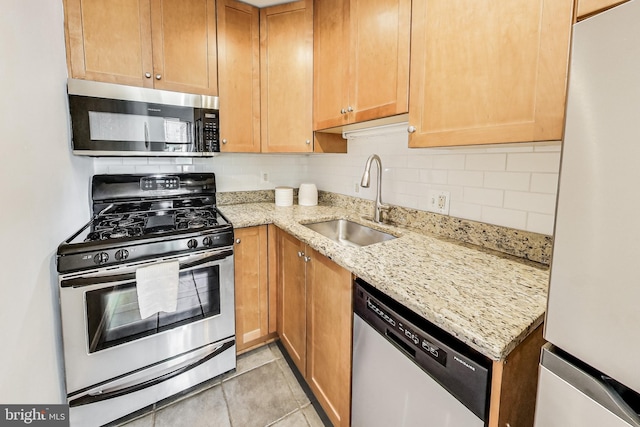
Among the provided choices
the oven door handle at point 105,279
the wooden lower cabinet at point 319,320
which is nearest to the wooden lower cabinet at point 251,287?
the wooden lower cabinet at point 319,320

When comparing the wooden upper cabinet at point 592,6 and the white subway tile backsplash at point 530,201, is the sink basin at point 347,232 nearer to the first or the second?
the white subway tile backsplash at point 530,201

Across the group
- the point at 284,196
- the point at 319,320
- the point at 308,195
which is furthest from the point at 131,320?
the point at 308,195

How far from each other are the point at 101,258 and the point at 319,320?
1042mm

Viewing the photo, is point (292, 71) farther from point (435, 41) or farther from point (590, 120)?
point (590, 120)

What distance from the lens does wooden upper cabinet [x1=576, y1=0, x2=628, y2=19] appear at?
57cm

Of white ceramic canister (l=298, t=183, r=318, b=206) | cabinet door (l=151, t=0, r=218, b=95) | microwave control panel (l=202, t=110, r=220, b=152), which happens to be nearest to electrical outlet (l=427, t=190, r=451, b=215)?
white ceramic canister (l=298, t=183, r=318, b=206)

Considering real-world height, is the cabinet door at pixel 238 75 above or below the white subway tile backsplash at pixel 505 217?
above

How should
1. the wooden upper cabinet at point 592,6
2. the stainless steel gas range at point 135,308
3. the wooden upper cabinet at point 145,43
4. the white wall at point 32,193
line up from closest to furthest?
the wooden upper cabinet at point 592,6 < the white wall at point 32,193 < the stainless steel gas range at point 135,308 < the wooden upper cabinet at point 145,43

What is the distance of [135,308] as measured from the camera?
137 centimetres

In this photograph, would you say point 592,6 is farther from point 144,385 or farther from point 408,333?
point 144,385

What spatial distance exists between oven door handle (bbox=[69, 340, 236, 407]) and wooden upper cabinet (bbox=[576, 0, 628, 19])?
1.98m

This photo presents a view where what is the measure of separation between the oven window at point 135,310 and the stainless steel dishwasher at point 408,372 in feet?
3.00

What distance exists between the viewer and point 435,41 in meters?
1.06

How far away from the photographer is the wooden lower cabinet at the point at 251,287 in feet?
5.76
